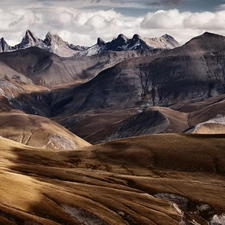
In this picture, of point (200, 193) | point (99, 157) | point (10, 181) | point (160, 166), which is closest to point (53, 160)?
point (99, 157)

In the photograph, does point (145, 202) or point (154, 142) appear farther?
point (154, 142)

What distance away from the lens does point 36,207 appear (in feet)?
276

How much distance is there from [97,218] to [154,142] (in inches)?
4030

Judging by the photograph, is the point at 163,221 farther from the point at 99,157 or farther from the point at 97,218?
the point at 99,157

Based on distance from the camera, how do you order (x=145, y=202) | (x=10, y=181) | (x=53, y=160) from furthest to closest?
(x=53, y=160) < (x=145, y=202) < (x=10, y=181)

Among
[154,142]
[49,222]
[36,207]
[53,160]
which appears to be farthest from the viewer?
[154,142]

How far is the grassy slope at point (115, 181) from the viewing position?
87562 mm

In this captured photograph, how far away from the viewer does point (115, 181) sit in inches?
5017

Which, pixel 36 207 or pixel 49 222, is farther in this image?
pixel 36 207

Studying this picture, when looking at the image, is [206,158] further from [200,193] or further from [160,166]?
[200,193]

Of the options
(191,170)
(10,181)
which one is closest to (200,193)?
(191,170)

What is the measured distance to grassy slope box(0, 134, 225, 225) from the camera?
87.6 meters

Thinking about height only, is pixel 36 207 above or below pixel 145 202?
above

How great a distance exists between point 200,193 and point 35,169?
44256 millimetres
